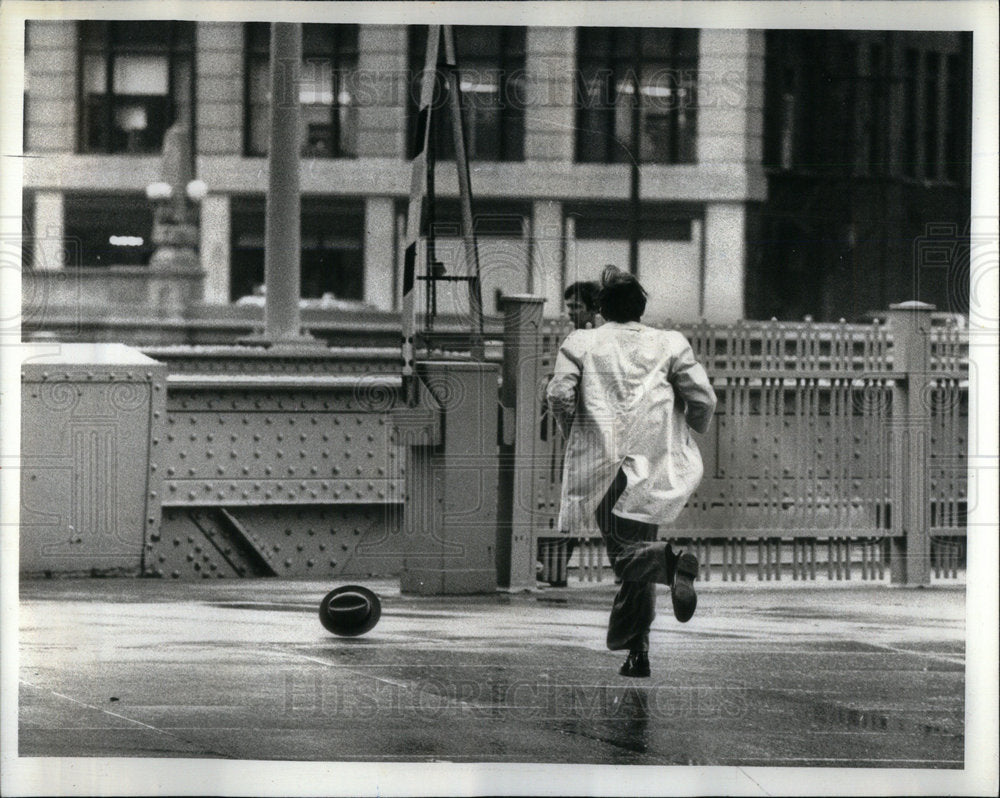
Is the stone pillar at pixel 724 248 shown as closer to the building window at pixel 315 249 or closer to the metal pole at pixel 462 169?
the metal pole at pixel 462 169

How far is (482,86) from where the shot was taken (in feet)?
23.1

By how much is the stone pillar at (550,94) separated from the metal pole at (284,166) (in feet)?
2.70

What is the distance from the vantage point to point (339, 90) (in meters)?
7.07

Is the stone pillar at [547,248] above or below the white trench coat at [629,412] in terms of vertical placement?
above

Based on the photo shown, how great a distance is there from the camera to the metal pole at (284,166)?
7.05m

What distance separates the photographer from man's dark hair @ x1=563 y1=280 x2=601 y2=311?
23.3ft

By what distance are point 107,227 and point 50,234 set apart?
0.65ft

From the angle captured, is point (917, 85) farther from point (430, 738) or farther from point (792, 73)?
point (430, 738)

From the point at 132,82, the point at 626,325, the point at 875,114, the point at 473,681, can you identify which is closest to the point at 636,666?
the point at 473,681

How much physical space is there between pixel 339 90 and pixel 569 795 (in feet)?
8.47

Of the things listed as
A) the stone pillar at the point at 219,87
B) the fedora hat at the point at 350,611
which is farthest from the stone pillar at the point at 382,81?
the fedora hat at the point at 350,611

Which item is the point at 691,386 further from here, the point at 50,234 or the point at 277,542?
the point at 50,234

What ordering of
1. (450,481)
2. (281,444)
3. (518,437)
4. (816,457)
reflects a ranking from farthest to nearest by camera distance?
(816,457) < (281,444) < (518,437) < (450,481)

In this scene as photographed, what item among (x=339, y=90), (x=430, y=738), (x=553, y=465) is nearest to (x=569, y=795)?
(x=430, y=738)
